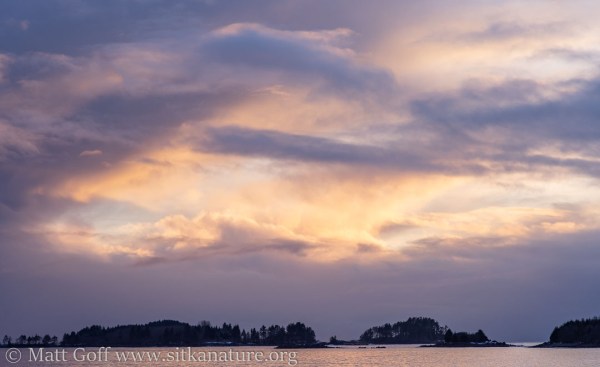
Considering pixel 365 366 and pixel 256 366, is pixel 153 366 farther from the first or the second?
pixel 365 366

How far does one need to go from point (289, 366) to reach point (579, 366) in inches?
2841

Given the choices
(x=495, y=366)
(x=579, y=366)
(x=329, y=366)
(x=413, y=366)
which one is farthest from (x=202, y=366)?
(x=579, y=366)

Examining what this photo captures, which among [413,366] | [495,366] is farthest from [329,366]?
[495,366]

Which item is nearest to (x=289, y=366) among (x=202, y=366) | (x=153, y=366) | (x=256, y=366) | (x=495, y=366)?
(x=256, y=366)

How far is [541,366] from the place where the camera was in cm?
19325

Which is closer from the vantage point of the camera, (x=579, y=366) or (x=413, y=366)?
(x=579, y=366)

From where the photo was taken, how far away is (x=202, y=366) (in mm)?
198625

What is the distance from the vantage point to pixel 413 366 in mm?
199375

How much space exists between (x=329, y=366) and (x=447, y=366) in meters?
31.2

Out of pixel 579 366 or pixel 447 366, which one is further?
pixel 447 366

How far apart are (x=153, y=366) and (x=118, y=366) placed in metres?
9.48

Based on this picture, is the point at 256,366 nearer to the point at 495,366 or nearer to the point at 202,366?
the point at 202,366

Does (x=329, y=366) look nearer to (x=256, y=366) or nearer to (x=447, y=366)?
(x=256, y=366)

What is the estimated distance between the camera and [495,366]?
195000 millimetres
